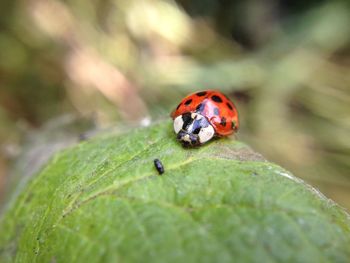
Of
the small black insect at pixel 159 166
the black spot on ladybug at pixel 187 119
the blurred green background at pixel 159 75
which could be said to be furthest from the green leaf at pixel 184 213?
the blurred green background at pixel 159 75

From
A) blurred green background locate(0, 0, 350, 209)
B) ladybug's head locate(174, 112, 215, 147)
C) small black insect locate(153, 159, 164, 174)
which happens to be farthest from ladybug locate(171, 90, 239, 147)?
blurred green background locate(0, 0, 350, 209)

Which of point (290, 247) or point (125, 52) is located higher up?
point (125, 52)

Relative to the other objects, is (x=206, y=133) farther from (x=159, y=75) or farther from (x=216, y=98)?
(x=159, y=75)

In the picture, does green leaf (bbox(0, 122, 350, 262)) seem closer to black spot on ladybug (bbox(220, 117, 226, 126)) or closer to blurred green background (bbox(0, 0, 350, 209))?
black spot on ladybug (bbox(220, 117, 226, 126))

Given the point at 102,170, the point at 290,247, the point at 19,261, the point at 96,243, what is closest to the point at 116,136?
the point at 102,170

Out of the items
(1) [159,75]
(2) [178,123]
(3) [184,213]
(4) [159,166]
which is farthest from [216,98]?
(1) [159,75]

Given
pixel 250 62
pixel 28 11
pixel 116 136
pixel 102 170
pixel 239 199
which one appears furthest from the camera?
pixel 250 62

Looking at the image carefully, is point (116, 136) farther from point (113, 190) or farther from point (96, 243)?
point (96, 243)
